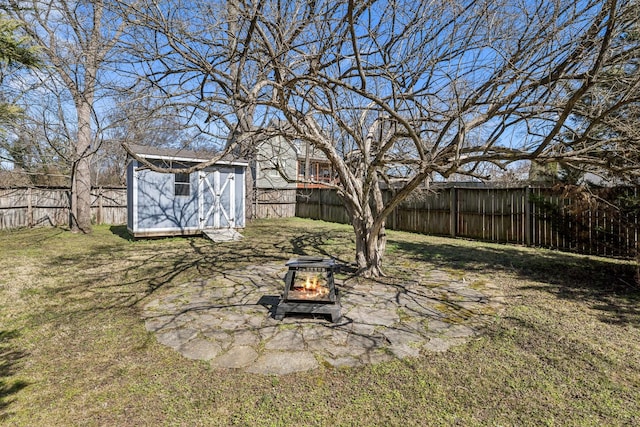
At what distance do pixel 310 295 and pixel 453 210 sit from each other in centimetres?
802

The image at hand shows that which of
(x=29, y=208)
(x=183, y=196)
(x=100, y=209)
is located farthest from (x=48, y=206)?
(x=183, y=196)

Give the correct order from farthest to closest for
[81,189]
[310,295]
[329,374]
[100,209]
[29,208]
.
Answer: [100,209] < [29,208] < [81,189] < [310,295] < [329,374]

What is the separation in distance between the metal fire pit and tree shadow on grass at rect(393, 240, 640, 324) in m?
2.95

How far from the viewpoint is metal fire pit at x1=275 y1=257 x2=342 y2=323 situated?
3.33m

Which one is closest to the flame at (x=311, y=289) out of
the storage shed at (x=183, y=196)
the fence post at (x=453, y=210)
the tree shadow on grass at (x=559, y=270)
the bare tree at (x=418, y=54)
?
the bare tree at (x=418, y=54)

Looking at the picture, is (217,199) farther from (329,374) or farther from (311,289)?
(329,374)

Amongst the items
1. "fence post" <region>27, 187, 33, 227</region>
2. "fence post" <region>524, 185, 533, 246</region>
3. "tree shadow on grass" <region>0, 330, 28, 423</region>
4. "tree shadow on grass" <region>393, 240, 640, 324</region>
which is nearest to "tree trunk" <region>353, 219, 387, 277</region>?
"tree shadow on grass" <region>393, 240, 640, 324</region>

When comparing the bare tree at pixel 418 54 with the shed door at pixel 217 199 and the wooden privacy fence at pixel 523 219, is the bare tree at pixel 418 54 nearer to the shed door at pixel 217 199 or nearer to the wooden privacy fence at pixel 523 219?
the wooden privacy fence at pixel 523 219

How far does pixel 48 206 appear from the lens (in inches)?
454

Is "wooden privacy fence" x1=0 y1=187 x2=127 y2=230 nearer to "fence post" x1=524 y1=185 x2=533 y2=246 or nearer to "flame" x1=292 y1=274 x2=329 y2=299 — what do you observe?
"flame" x1=292 y1=274 x2=329 y2=299

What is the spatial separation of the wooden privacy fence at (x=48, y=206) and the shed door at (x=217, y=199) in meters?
5.18

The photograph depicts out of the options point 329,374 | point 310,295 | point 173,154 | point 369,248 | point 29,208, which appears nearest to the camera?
point 329,374

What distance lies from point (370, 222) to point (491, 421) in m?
3.35

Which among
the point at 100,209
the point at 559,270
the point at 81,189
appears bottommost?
the point at 559,270
